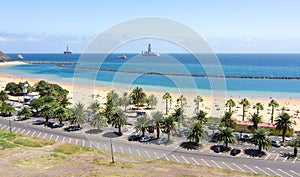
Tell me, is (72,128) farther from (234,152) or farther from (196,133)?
(234,152)

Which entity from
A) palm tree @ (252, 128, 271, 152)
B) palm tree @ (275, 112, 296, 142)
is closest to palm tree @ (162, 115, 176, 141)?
palm tree @ (252, 128, 271, 152)

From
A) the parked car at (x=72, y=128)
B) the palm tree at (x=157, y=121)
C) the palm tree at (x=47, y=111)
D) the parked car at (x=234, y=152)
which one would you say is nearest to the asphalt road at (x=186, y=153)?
the parked car at (x=234, y=152)

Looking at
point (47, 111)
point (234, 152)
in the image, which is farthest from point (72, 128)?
point (234, 152)

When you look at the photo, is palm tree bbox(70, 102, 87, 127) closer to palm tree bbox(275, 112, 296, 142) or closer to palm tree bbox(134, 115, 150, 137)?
palm tree bbox(134, 115, 150, 137)

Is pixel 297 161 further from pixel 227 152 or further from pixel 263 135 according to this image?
pixel 227 152

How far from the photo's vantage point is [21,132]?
55.2 m

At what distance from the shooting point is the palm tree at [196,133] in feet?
153

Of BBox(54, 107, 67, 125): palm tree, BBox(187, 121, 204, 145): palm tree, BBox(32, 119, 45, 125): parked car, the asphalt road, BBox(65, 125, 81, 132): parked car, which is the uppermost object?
BBox(54, 107, 67, 125): palm tree

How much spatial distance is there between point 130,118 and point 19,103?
4101 centimetres

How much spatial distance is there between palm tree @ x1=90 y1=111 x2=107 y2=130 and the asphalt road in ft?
6.68

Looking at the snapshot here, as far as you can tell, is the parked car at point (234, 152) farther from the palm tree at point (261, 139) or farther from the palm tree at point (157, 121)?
the palm tree at point (157, 121)

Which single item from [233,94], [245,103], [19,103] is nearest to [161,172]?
[245,103]

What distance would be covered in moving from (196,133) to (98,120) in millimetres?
20942

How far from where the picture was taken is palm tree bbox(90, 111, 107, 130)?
5464 cm
